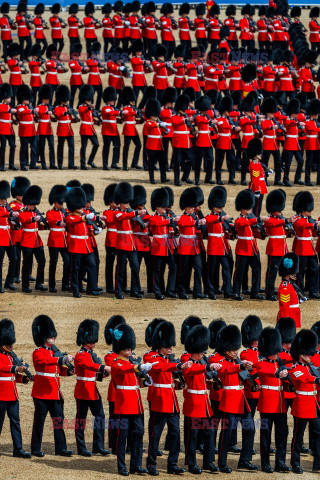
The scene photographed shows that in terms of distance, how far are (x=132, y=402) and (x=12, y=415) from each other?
34.6 inches

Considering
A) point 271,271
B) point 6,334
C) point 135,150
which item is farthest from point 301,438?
point 135,150

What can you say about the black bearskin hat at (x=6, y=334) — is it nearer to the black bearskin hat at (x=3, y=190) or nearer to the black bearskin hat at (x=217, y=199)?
the black bearskin hat at (x=3, y=190)

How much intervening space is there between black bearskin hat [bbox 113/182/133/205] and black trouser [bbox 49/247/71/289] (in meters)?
0.78

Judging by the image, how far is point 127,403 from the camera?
9406mm

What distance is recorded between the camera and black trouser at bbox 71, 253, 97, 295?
1308 centimetres

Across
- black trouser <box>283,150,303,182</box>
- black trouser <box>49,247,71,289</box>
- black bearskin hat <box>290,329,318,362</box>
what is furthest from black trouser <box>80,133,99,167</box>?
black bearskin hat <box>290,329,318,362</box>

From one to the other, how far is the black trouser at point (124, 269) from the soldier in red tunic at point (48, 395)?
340 centimetres

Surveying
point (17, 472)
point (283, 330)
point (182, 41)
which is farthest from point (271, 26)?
point (17, 472)

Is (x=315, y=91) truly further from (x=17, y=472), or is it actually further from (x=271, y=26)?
(x=17, y=472)

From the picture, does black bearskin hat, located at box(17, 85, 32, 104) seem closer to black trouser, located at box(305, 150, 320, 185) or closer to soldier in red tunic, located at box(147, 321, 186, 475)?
black trouser, located at box(305, 150, 320, 185)

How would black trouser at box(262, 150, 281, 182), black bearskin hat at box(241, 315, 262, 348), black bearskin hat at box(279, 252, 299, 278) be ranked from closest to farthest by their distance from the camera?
black bearskin hat at box(241, 315, 262, 348) → black bearskin hat at box(279, 252, 299, 278) → black trouser at box(262, 150, 281, 182)

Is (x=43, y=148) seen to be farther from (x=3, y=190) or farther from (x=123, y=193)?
(x=123, y=193)

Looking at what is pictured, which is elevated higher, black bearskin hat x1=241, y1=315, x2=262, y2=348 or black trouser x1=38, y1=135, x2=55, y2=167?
black trouser x1=38, y1=135, x2=55, y2=167

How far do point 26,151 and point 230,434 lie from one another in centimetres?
800
